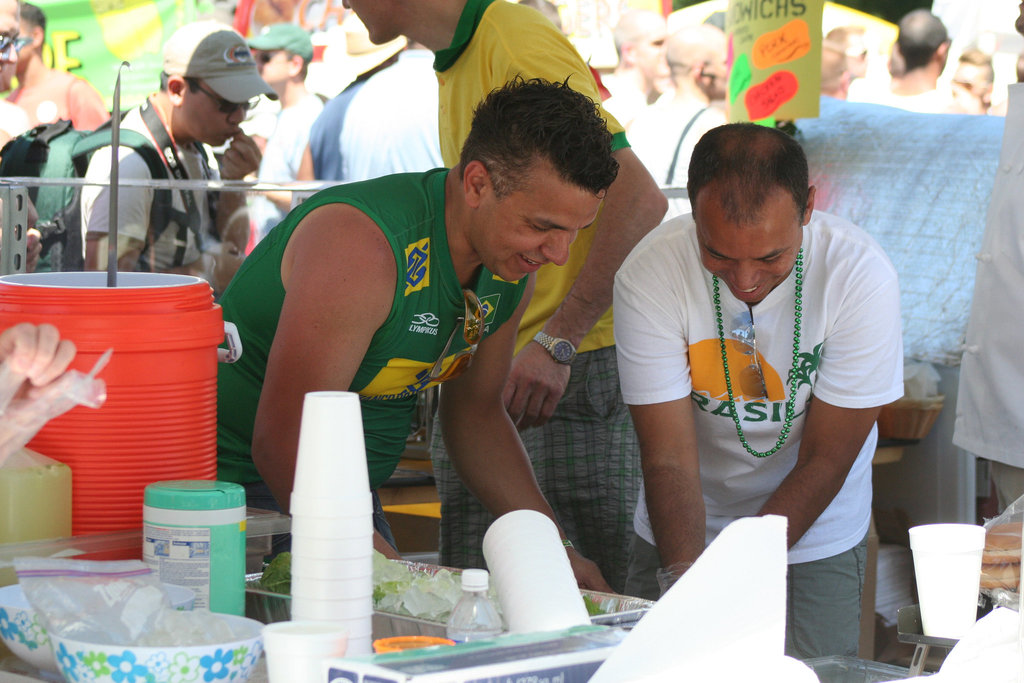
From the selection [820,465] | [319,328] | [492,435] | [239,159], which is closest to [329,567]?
[319,328]

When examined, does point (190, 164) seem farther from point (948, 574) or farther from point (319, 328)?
point (948, 574)

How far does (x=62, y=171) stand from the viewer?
3.05m

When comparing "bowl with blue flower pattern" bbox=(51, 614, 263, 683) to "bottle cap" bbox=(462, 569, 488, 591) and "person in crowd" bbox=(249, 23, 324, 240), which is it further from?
"person in crowd" bbox=(249, 23, 324, 240)

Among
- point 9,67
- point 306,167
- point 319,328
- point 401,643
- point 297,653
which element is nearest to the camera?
point 297,653

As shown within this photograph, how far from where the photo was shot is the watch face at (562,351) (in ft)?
6.81

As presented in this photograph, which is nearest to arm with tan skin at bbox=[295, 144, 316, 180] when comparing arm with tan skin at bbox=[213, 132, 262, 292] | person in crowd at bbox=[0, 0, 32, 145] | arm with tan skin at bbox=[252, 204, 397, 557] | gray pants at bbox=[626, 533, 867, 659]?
person in crowd at bbox=[0, 0, 32, 145]

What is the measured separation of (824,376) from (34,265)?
1.68 m

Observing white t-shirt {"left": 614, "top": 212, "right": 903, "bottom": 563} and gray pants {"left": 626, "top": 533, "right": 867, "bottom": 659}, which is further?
gray pants {"left": 626, "top": 533, "right": 867, "bottom": 659}

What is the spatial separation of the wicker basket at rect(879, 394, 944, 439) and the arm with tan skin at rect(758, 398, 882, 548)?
5.02ft

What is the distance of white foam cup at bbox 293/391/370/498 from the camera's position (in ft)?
3.01

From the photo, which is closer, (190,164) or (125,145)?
(125,145)

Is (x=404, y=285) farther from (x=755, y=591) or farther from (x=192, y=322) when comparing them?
(x=755, y=591)

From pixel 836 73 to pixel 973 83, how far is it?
0.42 metres

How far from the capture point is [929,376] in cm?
337
